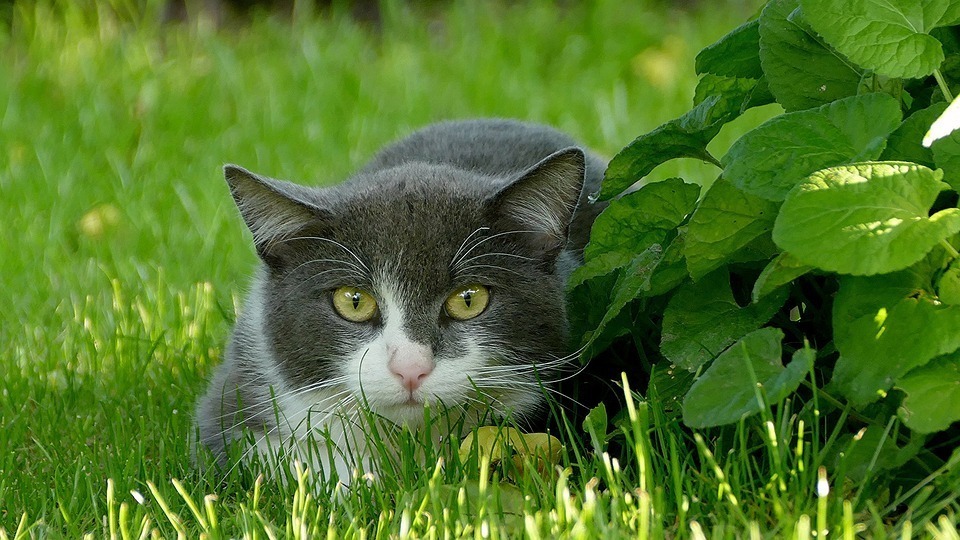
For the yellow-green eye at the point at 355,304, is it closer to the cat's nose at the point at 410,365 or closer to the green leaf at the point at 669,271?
the cat's nose at the point at 410,365

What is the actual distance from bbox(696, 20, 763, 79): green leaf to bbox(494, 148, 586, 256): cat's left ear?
0.98ft

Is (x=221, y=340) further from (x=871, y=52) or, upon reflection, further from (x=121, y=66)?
(x=121, y=66)

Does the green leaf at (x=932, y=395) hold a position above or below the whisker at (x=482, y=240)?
below

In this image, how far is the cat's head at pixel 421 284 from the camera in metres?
2.17

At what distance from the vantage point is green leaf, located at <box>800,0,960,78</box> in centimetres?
177

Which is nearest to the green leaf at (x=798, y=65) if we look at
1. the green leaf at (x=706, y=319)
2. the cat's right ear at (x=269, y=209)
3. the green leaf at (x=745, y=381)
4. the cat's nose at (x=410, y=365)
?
the green leaf at (x=706, y=319)

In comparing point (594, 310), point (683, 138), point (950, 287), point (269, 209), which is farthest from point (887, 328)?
point (269, 209)

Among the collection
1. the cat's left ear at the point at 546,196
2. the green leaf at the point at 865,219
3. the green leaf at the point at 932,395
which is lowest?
the green leaf at the point at 932,395

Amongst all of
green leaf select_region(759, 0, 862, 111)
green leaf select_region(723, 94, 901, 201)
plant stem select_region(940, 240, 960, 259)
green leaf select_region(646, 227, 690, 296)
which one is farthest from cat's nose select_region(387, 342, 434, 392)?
plant stem select_region(940, 240, 960, 259)

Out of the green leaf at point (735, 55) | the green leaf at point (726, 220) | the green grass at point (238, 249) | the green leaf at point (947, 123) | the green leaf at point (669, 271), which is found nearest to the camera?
the green leaf at point (947, 123)

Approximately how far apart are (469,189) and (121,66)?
130 inches

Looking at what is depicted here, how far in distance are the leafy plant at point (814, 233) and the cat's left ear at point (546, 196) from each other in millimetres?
94

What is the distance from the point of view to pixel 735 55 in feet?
7.06

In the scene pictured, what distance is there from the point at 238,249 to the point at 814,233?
98.6 inches
